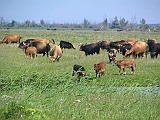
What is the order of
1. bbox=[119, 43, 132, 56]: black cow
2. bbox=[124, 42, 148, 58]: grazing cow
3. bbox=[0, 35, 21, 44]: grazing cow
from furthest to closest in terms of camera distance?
1. bbox=[0, 35, 21, 44]: grazing cow
2. bbox=[119, 43, 132, 56]: black cow
3. bbox=[124, 42, 148, 58]: grazing cow

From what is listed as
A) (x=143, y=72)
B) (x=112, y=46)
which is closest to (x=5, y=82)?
(x=143, y=72)

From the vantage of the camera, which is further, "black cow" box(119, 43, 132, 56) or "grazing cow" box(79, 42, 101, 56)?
"grazing cow" box(79, 42, 101, 56)

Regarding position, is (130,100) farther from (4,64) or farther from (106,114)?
(4,64)

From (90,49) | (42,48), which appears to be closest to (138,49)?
(90,49)

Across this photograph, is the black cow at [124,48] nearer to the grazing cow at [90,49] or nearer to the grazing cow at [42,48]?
the grazing cow at [90,49]

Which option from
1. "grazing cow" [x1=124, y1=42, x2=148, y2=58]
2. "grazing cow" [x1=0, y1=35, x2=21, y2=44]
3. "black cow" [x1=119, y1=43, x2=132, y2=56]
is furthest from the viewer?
"grazing cow" [x1=0, y1=35, x2=21, y2=44]

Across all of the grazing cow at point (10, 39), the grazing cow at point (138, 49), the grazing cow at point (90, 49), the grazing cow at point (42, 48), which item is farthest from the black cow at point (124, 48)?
the grazing cow at point (10, 39)

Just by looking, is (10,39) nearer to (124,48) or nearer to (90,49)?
(90,49)

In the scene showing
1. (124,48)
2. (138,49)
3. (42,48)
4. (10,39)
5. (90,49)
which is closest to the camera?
(138,49)

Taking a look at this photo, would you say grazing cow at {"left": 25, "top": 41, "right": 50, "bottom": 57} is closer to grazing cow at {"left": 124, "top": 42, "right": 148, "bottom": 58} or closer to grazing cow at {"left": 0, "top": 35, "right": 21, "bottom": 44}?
grazing cow at {"left": 124, "top": 42, "right": 148, "bottom": 58}

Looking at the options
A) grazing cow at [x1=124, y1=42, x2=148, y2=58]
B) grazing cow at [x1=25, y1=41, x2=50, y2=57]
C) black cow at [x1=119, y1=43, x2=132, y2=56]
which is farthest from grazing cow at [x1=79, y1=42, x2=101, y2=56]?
grazing cow at [x1=124, y1=42, x2=148, y2=58]

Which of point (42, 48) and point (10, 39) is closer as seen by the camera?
point (42, 48)

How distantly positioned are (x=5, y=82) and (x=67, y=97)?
119 inches

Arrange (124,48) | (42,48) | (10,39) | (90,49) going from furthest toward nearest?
(10,39), (90,49), (124,48), (42,48)
